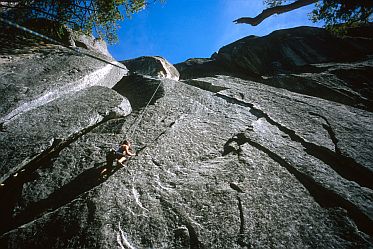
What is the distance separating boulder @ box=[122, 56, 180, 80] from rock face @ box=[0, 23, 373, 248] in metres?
5.36

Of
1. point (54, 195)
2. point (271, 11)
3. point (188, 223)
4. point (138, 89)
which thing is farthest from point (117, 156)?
point (271, 11)

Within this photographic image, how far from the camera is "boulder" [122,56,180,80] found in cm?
1267

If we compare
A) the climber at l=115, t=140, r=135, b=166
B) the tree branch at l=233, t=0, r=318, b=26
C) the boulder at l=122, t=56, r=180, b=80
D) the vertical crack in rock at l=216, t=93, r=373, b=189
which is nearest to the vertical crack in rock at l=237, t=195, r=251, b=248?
the vertical crack in rock at l=216, t=93, r=373, b=189

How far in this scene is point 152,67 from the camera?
43.0 feet

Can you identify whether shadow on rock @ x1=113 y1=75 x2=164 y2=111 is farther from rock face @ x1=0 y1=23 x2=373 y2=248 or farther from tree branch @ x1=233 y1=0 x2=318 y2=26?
tree branch @ x1=233 y1=0 x2=318 y2=26

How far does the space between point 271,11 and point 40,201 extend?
10293 mm

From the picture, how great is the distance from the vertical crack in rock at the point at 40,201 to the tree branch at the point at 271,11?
852 cm

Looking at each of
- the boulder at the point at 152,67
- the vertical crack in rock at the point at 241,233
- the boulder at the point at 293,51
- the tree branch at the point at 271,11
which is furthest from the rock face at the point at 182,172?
the boulder at the point at 293,51

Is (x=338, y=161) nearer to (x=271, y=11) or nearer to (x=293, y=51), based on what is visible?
(x=271, y=11)

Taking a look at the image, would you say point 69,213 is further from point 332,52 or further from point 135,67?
point 332,52

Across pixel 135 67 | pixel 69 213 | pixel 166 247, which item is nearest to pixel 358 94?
pixel 166 247

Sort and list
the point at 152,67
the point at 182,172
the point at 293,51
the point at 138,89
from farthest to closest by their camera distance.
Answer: the point at 293,51, the point at 152,67, the point at 138,89, the point at 182,172

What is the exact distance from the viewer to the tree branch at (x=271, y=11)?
862 cm

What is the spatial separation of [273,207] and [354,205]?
1.52 meters
